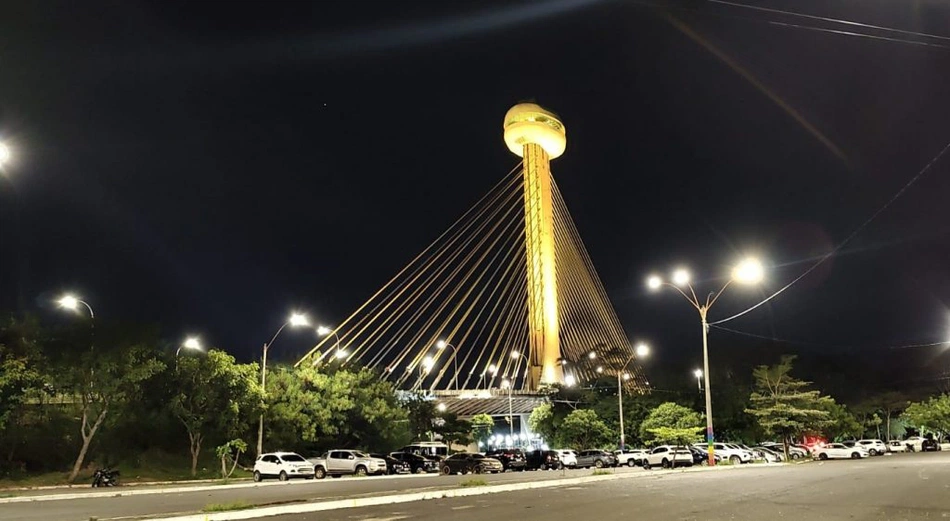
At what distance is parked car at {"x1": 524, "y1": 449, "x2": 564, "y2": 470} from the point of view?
4250 centimetres

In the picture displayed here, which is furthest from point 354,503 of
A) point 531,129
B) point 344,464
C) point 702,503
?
point 531,129

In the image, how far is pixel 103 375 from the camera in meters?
31.7

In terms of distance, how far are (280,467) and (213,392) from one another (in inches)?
217

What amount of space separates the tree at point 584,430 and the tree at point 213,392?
2394 centimetres

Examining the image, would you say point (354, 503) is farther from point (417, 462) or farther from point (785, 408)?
point (785, 408)

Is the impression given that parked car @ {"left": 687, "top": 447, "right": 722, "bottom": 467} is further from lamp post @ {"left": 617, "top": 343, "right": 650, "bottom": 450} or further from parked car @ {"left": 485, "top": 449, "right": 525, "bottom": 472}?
parked car @ {"left": 485, "top": 449, "right": 525, "bottom": 472}

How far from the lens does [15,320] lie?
31.5m

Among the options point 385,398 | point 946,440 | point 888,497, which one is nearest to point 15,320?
point 385,398

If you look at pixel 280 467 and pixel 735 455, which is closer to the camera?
pixel 280 467

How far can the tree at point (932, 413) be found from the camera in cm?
6109

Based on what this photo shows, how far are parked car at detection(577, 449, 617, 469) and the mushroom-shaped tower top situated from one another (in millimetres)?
32550

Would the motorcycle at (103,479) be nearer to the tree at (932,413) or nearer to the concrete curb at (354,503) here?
the concrete curb at (354,503)

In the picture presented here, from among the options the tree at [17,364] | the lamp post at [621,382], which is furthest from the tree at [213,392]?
the lamp post at [621,382]

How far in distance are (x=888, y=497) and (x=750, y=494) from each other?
2906 millimetres
